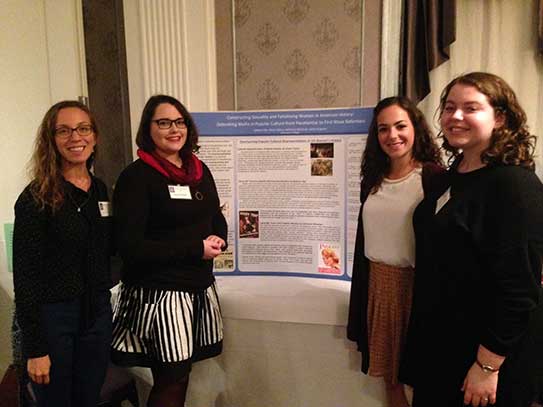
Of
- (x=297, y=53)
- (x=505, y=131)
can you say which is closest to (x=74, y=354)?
(x=505, y=131)

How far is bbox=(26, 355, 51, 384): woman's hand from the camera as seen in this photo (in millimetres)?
1214

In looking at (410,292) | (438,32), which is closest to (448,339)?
(410,292)

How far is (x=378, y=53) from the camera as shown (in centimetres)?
206

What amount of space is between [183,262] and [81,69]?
5.42 feet

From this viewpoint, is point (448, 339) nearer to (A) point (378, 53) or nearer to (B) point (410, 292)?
(B) point (410, 292)

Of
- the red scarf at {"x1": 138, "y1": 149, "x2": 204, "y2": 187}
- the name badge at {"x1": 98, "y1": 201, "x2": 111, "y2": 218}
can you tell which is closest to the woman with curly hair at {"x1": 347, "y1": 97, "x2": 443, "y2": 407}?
the red scarf at {"x1": 138, "y1": 149, "x2": 204, "y2": 187}

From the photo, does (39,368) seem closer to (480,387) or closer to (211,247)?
(211,247)

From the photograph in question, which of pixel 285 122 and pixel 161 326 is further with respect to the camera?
pixel 285 122

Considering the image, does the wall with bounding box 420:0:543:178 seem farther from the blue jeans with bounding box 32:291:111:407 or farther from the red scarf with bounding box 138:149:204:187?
the blue jeans with bounding box 32:291:111:407

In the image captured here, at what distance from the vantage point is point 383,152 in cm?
144

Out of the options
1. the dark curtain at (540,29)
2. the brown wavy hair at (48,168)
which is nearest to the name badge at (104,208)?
the brown wavy hair at (48,168)

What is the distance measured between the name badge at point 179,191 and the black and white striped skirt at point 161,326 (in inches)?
12.7

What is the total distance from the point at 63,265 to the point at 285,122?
1.02m

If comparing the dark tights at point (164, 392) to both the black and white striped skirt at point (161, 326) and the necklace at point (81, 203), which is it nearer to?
the black and white striped skirt at point (161, 326)
